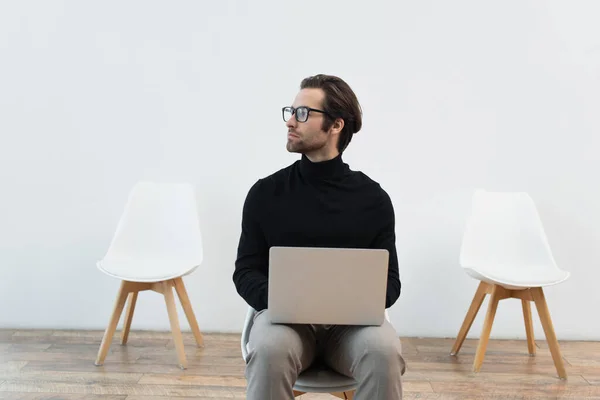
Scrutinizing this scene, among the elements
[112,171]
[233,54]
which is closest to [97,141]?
[112,171]

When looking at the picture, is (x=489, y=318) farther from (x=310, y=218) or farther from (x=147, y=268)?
(x=147, y=268)

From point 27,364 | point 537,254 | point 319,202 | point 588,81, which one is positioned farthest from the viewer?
point 588,81

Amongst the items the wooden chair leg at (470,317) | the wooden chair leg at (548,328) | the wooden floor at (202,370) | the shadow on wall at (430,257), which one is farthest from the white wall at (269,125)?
the wooden chair leg at (548,328)

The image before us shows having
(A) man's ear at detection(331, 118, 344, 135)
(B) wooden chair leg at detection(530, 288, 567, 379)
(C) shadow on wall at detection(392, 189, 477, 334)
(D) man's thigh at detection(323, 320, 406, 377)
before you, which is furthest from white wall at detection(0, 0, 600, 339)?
(D) man's thigh at detection(323, 320, 406, 377)

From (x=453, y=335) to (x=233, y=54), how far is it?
6.66ft

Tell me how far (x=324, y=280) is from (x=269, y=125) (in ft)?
6.71

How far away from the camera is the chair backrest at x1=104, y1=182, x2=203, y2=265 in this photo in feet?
10.5

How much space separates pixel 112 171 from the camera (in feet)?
11.7

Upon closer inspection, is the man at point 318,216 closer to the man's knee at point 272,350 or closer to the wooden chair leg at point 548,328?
the man's knee at point 272,350

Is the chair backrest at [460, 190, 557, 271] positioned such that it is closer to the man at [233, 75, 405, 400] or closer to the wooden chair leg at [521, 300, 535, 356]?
the wooden chair leg at [521, 300, 535, 356]

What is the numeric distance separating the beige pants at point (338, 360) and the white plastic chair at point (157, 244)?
1.39 meters

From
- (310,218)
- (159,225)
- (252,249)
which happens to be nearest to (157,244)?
(159,225)

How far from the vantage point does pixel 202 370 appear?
9.57 ft

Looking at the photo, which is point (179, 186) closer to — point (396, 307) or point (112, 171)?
point (112, 171)
